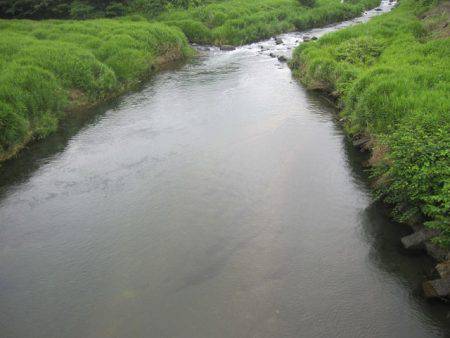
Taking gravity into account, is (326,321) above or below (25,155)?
below

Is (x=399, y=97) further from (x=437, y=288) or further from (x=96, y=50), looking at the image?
(x=96, y=50)

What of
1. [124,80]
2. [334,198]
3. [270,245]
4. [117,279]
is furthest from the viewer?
[124,80]

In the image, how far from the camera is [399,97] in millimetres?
15625

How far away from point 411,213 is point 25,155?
14.5 meters

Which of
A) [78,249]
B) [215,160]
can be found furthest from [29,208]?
[215,160]

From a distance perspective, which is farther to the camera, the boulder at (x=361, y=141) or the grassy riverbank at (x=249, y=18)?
the grassy riverbank at (x=249, y=18)

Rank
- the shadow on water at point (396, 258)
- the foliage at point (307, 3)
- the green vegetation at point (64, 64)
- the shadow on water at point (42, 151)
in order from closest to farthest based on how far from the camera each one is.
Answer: the shadow on water at point (396, 258) < the shadow on water at point (42, 151) < the green vegetation at point (64, 64) < the foliage at point (307, 3)

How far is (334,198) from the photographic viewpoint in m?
13.7

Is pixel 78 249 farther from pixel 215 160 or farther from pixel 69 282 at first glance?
pixel 215 160

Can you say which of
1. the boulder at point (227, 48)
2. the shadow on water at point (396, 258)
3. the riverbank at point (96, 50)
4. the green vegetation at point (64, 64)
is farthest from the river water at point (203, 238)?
the boulder at point (227, 48)

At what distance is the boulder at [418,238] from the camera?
10915 mm

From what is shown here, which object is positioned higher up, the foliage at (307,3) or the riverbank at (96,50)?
the foliage at (307,3)

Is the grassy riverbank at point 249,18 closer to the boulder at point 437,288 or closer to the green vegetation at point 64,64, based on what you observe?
the green vegetation at point 64,64

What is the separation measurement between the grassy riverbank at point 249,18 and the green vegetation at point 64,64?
4.17 metres
